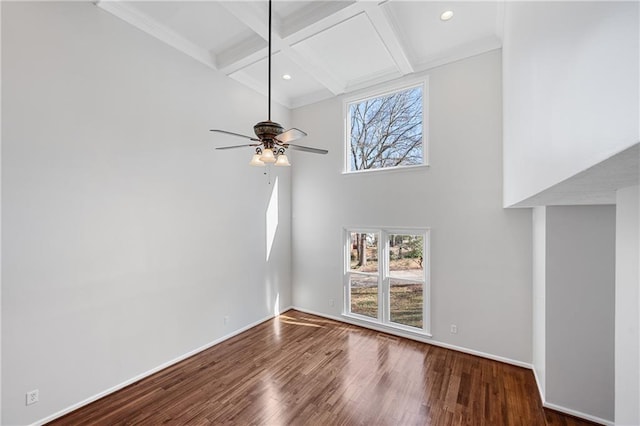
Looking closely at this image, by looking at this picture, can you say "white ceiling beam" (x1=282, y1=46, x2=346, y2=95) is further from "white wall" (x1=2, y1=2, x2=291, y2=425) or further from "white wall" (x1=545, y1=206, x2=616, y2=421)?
"white wall" (x1=545, y1=206, x2=616, y2=421)

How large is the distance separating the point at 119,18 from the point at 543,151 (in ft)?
13.6

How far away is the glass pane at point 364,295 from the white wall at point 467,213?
0.97m

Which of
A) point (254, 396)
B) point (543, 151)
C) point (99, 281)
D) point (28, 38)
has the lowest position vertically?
point (254, 396)

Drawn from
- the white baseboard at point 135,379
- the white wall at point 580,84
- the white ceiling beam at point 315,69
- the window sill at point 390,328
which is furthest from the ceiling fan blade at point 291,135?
the window sill at point 390,328

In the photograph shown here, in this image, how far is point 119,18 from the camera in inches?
114

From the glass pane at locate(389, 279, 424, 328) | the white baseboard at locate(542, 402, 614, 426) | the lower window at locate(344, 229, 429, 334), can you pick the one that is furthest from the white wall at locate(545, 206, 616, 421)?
the glass pane at locate(389, 279, 424, 328)

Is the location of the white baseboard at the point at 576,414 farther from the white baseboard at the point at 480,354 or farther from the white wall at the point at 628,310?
the white wall at the point at 628,310

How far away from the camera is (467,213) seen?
3.60 meters

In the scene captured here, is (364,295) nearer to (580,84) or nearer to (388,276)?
(388,276)

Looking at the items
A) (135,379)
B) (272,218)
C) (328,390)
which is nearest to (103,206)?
(135,379)

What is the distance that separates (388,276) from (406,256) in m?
0.48

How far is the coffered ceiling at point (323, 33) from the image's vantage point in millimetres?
2885

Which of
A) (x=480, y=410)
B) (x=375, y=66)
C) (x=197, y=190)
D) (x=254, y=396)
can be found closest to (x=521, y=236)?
(x=480, y=410)

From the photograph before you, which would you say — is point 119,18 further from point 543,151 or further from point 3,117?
point 543,151
